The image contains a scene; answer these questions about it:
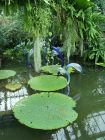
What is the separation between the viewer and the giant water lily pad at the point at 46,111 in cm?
483

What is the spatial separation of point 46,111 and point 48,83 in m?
1.38

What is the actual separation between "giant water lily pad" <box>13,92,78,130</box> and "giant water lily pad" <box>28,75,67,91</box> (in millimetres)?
465

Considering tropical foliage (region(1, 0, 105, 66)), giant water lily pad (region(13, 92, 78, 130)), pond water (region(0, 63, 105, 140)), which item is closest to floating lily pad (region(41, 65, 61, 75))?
tropical foliage (region(1, 0, 105, 66))

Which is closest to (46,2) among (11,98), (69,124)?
(11,98)

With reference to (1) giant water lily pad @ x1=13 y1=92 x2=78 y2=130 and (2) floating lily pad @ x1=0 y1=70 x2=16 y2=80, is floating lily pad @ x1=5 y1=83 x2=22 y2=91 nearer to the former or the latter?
(2) floating lily pad @ x1=0 y1=70 x2=16 y2=80

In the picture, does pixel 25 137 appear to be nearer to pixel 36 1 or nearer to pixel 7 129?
pixel 7 129

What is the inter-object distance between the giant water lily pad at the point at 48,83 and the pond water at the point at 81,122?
0.29m

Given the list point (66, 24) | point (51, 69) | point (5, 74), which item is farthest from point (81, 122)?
point (66, 24)

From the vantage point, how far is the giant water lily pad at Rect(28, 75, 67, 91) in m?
6.24

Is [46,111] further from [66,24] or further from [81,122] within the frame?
[66,24]

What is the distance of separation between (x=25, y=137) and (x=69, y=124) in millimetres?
849

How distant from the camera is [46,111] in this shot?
513 cm

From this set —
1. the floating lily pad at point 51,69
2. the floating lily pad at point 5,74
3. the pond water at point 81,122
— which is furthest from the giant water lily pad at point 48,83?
the floating lily pad at point 5,74

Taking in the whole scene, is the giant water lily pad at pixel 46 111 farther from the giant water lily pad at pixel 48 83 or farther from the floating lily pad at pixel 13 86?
the floating lily pad at pixel 13 86
